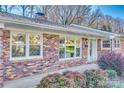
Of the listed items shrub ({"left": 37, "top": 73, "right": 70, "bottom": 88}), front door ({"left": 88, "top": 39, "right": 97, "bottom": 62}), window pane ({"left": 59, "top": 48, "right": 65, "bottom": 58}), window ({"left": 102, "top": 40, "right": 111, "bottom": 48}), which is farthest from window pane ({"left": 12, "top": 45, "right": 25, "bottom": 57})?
window ({"left": 102, "top": 40, "right": 111, "bottom": 48})

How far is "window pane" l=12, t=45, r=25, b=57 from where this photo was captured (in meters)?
8.75

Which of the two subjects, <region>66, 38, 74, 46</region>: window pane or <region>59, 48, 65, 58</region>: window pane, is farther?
<region>66, 38, 74, 46</region>: window pane

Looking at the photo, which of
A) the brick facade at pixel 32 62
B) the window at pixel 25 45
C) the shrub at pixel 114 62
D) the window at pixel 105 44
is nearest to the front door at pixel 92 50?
the window at pixel 105 44

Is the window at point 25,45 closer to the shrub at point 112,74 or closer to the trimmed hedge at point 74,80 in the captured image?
the trimmed hedge at point 74,80

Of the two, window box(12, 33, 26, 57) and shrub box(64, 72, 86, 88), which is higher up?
window box(12, 33, 26, 57)

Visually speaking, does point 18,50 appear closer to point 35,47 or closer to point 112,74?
point 35,47

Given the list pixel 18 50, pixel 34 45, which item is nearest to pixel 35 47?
pixel 34 45

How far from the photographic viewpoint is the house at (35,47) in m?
8.18

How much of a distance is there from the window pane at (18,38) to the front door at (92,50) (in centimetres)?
680

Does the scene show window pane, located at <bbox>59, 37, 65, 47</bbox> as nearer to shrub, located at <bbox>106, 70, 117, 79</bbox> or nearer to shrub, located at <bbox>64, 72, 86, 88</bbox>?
shrub, located at <bbox>106, 70, 117, 79</bbox>

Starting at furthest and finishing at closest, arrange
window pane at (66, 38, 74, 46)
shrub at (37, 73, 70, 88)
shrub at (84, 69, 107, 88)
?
1. window pane at (66, 38, 74, 46)
2. shrub at (84, 69, 107, 88)
3. shrub at (37, 73, 70, 88)

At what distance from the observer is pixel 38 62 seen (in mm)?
9859

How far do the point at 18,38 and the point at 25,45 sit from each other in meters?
0.50
